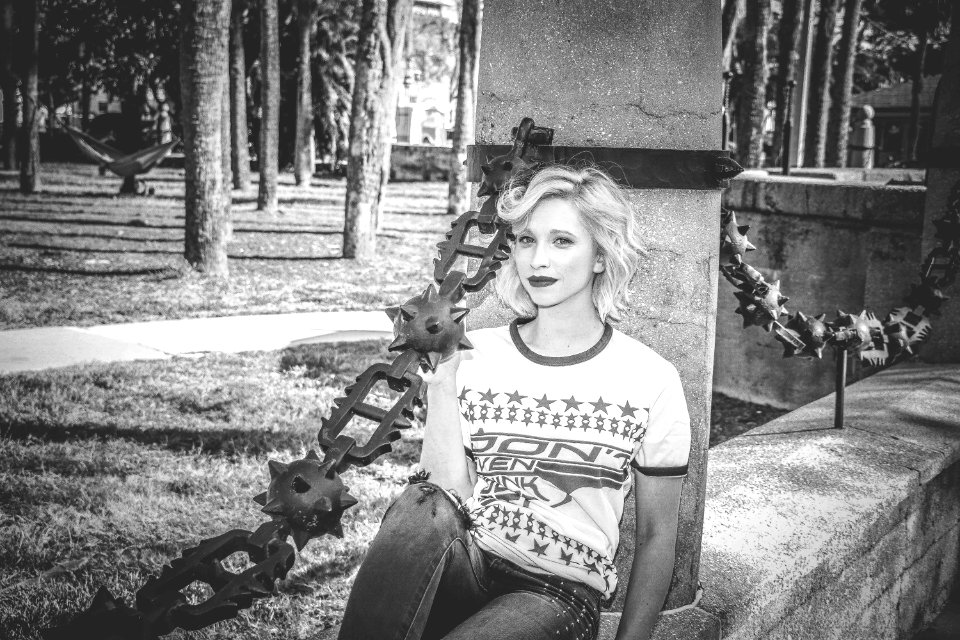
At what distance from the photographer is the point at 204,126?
10.4m

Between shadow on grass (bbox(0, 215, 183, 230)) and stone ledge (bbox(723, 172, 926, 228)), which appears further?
shadow on grass (bbox(0, 215, 183, 230))

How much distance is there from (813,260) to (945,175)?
5.19 feet

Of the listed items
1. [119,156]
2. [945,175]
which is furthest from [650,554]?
[119,156]

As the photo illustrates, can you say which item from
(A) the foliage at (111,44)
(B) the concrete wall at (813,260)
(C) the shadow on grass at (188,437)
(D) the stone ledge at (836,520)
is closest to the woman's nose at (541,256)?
(D) the stone ledge at (836,520)

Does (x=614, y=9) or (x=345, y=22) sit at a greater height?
(x=345, y=22)

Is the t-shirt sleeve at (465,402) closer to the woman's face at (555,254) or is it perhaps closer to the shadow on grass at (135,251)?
the woman's face at (555,254)

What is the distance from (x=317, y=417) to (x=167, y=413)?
3.23 ft

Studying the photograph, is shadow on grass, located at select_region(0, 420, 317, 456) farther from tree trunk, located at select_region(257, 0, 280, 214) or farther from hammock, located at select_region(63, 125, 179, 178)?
hammock, located at select_region(63, 125, 179, 178)

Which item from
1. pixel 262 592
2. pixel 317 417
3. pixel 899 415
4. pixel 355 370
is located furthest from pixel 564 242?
pixel 355 370

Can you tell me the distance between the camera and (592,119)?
2176 millimetres

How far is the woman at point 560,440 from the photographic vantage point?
1.93 m

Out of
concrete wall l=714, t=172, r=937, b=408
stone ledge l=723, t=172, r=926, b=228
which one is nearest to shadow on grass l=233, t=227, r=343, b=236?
concrete wall l=714, t=172, r=937, b=408

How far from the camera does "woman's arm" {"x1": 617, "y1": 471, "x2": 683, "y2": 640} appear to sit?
1958mm

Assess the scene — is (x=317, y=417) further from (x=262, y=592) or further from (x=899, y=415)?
(x=262, y=592)
